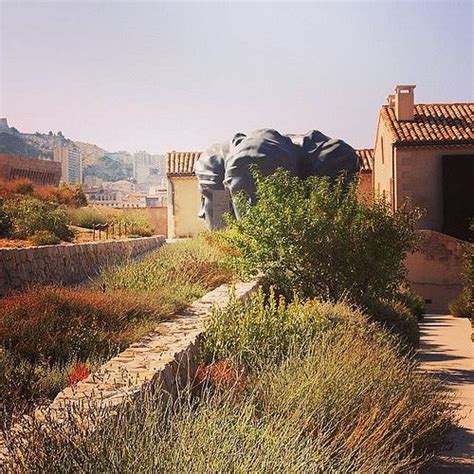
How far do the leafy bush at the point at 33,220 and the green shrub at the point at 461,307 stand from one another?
1302 cm

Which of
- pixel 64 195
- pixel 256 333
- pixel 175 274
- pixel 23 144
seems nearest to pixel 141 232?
pixel 64 195

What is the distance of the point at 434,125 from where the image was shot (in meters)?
30.6

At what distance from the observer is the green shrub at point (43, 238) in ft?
51.4

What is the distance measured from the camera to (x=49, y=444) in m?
4.27

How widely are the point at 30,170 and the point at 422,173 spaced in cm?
1467

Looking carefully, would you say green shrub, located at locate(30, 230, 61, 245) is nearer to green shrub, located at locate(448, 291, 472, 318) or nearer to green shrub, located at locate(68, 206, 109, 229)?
green shrub, located at locate(68, 206, 109, 229)

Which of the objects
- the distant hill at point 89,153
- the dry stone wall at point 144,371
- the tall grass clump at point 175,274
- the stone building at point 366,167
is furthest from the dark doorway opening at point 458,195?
the distant hill at point 89,153

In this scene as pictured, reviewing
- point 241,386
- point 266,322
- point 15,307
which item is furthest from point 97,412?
point 266,322

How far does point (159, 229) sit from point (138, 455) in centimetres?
3859

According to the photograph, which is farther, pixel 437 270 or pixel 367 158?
pixel 367 158

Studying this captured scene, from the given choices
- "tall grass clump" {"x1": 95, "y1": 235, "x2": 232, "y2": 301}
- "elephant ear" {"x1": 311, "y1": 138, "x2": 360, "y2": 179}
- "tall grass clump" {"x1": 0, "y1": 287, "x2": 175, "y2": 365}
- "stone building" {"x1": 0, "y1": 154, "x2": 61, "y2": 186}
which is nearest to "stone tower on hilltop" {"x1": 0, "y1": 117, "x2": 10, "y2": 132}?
"stone building" {"x1": 0, "y1": 154, "x2": 61, "y2": 186}

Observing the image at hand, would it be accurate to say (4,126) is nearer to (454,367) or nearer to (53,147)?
(53,147)

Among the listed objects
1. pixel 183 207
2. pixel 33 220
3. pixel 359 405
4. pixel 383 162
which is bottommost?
pixel 359 405

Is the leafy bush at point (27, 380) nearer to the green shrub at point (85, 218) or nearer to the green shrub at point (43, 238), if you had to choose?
the green shrub at point (43, 238)
